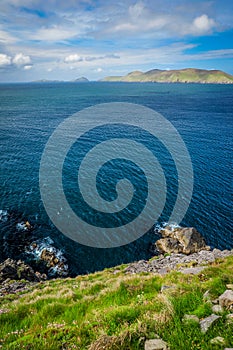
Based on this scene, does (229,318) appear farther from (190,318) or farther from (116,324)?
(116,324)

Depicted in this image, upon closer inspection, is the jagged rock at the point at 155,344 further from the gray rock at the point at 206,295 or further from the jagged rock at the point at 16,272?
the jagged rock at the point at 16,272

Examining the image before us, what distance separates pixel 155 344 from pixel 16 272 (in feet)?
72.1

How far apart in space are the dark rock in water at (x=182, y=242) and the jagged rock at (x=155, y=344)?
2501 cm

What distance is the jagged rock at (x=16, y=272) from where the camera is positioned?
24.4m

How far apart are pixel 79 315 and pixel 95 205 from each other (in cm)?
2977

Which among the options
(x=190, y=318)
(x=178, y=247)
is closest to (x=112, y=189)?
(x=178, y=247)

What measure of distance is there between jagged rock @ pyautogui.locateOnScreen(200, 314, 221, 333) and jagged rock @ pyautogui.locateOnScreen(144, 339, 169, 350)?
4.65 ft

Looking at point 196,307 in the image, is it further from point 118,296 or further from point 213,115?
point 213,115

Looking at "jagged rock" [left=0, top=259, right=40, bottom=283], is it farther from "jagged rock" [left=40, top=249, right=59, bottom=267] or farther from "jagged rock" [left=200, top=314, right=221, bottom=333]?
"jagged rock" [left=200, top=314, right=221, bottom=333]

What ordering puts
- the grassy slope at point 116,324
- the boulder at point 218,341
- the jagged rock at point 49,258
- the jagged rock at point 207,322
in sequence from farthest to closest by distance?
the jagged rock at point 49,258
the jagged rock at point 207,322
the grassy slope at point 116,324
the boulder at point 218,341

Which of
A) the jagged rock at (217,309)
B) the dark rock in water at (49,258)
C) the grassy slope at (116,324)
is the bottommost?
the dark rock in water at (49,258)

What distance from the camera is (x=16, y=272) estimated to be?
25.2 metres

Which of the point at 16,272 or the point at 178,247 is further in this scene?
the point at 178,247

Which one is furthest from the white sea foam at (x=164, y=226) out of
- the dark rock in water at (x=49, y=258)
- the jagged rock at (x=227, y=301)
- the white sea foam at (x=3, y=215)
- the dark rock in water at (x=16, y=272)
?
the jagged rock at (x=227, y=301)
